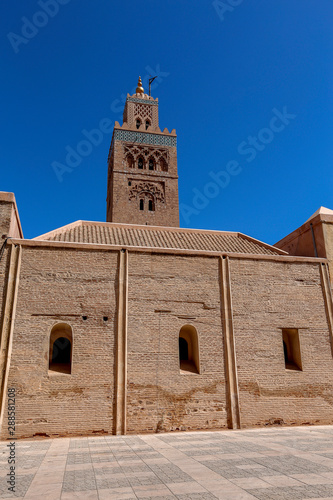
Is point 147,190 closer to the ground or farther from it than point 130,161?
closer to the ground

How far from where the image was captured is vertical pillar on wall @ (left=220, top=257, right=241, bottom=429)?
36.4 ft

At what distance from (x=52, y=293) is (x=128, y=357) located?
2.89 meters

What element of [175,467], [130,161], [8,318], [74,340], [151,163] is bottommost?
[175,467]

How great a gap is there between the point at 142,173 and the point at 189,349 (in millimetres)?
16259

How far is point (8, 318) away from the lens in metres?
10.4

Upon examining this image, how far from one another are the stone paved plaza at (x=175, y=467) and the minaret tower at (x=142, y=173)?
16.8 m

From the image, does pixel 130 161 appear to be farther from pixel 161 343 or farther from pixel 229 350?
pixel 229 350

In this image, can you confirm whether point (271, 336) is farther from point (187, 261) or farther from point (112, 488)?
point (112, 488)

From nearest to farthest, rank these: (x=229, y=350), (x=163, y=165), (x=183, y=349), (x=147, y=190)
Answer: (x=229, y=350) → (x=183, y=349) → (x=147, y=190) → (x=163, y=165)

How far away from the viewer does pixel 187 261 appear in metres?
12.3

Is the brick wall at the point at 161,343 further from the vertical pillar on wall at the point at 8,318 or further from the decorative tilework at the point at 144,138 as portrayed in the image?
the decorative tilework at the point at 144,138

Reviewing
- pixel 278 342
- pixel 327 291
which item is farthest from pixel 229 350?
pixel 327 291

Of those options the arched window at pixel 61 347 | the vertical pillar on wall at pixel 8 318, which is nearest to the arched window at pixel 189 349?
the arched window at pixel 61 347

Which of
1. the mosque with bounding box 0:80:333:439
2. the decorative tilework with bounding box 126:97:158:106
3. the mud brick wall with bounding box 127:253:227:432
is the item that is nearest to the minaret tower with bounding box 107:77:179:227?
the decorative tilework with bounding box 126:97:158:106
